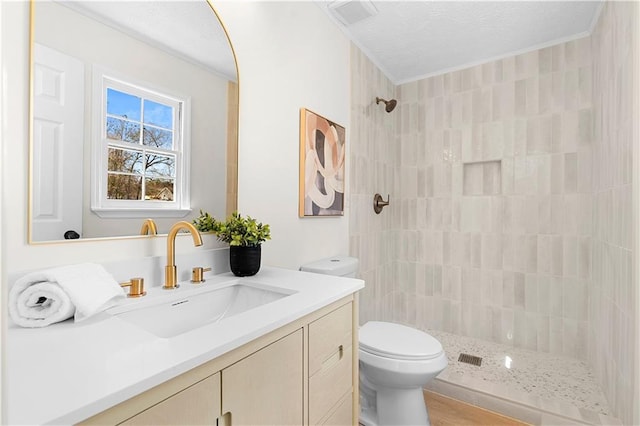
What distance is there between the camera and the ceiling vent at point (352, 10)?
6.12 ft

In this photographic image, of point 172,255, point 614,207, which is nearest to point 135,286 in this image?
point 172,255

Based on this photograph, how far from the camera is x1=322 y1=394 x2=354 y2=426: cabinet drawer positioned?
3.41ft

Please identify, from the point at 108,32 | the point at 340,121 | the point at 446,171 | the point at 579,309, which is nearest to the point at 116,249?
the point at 108,32

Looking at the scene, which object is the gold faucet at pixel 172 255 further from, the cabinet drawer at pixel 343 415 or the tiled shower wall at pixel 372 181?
the tiled shower wall at pixel 372 181

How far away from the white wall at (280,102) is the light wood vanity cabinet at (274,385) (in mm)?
625

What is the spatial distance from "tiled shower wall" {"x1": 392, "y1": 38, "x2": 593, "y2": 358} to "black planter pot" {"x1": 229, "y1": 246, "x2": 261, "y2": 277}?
2002 millimetres

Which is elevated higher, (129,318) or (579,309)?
(129,318)

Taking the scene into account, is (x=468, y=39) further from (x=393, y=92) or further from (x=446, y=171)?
(x=446, y=171)

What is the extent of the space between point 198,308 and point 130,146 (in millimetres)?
588

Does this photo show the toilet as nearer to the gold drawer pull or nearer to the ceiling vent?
the gold drawer pull

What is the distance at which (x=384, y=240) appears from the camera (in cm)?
277

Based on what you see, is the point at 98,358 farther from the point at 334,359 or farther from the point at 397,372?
the point at 397,372

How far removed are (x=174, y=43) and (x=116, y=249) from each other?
78 cm

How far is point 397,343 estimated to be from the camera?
1583 millimetres
